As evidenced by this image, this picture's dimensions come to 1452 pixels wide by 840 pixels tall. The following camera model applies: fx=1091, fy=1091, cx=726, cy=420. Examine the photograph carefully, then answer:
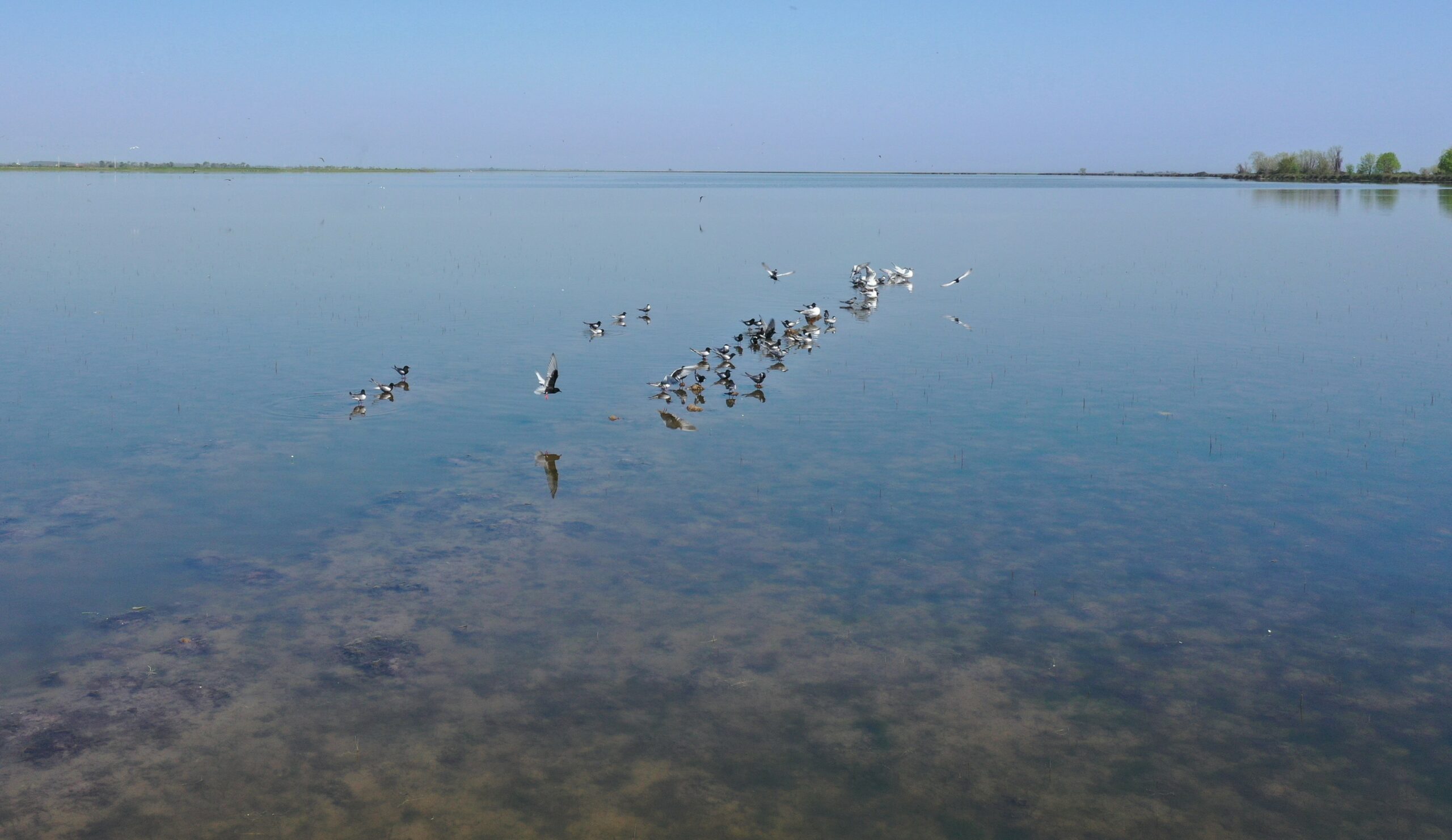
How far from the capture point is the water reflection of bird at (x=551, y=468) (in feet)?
56.3

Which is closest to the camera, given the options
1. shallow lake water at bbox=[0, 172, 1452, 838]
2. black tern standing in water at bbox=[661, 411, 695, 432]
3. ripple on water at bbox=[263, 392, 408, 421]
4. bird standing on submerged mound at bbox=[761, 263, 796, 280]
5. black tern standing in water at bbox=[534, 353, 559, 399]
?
shallow lake water at bbox=[0, 172, 1452, 838]

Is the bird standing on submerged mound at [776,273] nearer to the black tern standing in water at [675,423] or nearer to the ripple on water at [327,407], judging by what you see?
the black tern standing in water at [675,423]

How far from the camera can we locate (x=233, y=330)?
31688mm

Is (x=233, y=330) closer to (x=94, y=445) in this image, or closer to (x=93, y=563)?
(x=94, y=445)

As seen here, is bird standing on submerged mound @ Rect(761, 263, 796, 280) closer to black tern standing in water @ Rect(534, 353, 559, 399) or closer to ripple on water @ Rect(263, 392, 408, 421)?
black tern standing in water @ Rect(534, 353, 559, 399)

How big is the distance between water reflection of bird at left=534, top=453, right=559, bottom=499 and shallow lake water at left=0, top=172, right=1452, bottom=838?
0.26 ft

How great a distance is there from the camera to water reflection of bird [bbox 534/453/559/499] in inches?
675

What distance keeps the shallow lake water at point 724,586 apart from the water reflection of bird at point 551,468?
→ 0.26ft

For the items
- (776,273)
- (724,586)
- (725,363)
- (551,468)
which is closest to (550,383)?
(551,468)

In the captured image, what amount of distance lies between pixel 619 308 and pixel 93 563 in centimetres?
2486

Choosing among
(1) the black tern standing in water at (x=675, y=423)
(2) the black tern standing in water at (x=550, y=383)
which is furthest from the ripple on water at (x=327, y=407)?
(1) the black tern standing in water at (x=675, y=423)

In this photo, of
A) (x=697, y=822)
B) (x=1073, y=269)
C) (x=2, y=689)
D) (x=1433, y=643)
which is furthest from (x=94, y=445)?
(x=1073, y=269)

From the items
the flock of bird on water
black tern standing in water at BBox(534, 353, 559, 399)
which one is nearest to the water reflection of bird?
the flock of bird on water

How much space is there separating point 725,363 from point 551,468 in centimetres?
920
